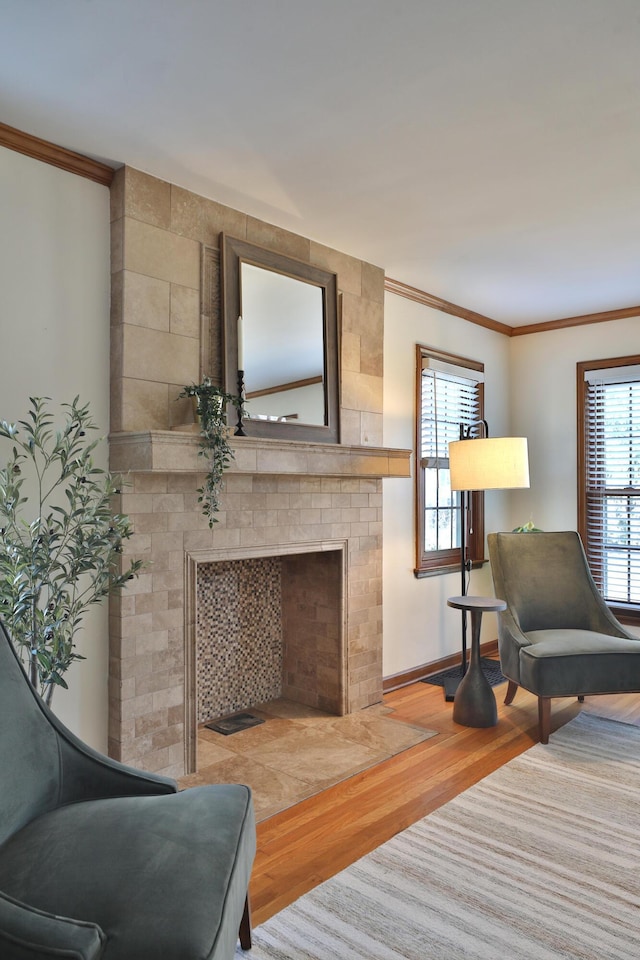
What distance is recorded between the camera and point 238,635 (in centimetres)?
385

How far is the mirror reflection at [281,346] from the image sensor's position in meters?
3.26

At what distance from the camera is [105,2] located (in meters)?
1.87

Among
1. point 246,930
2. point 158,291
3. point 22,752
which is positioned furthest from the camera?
point 158,291

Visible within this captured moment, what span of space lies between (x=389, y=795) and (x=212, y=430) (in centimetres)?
170

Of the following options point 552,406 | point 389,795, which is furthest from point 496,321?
point 389,795

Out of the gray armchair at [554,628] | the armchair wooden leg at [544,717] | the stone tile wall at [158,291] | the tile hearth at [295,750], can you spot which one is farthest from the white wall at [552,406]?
the stone tile wall at [158,291]

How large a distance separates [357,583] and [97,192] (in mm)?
2410

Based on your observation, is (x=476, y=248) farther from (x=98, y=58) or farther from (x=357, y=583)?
(x=98, y=58)

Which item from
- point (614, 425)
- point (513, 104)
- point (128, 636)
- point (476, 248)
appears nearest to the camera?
point (513, 104)

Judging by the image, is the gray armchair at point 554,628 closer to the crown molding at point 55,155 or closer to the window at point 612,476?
the window at point 612,476

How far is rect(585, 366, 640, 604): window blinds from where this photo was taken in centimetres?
501

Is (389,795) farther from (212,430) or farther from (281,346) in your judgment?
(281,346)

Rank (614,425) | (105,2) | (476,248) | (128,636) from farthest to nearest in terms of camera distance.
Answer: (614,425) → (476,248) → (128,636) → (105,2)

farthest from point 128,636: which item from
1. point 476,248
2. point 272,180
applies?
point 476,248
